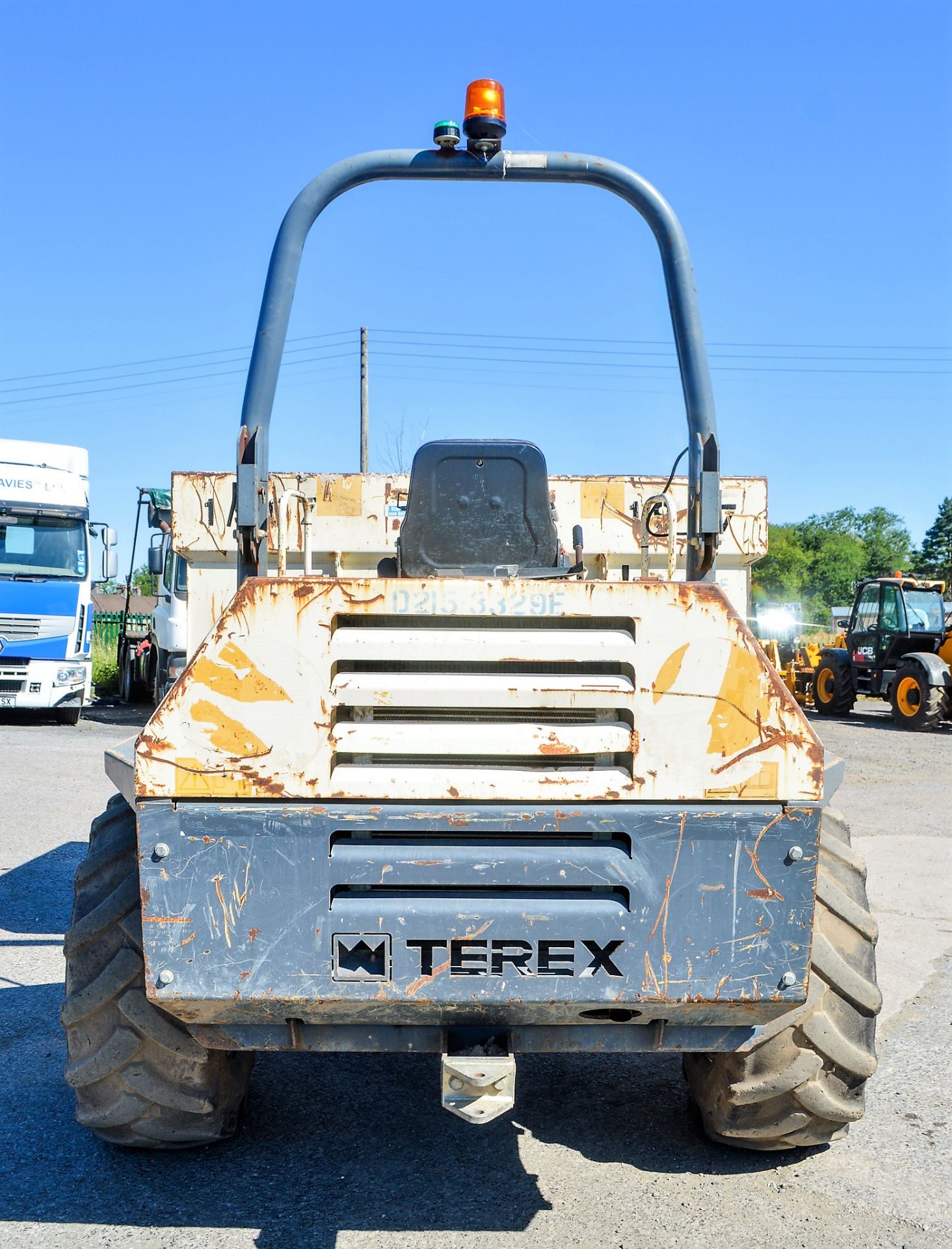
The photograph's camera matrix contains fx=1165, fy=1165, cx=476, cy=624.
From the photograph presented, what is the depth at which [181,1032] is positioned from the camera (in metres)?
3.21

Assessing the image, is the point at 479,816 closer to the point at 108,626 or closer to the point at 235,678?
the point at 235,678

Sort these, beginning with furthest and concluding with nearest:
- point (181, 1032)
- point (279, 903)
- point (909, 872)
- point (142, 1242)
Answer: point (909, 872) < point (181, 1032) < point (142, 1242) < point (279, 903)

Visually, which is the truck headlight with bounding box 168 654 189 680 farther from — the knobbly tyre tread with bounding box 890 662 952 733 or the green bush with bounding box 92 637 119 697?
the knobbly tyre tread with bounding box 890 662 952 733

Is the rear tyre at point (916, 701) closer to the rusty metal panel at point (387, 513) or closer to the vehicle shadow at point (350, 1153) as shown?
the rusty metal panel at point (387, 513)

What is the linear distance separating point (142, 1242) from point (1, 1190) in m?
0.54

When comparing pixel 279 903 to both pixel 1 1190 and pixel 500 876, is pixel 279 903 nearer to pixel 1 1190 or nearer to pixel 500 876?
pixel 500 876

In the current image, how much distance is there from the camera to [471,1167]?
346 centimetres

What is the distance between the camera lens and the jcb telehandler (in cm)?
1744

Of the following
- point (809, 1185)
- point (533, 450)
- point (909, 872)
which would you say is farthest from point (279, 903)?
point (909, 872)

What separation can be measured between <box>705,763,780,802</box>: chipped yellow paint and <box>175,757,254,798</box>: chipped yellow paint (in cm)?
117

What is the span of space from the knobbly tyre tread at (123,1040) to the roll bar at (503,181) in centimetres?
100

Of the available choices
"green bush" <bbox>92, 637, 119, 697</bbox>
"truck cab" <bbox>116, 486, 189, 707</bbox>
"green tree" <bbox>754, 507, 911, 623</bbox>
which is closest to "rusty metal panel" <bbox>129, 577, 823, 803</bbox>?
"truck cab" <bbox>116, 486, 189, 707</bbox>

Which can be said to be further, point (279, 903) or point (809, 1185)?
point (809, 1185)

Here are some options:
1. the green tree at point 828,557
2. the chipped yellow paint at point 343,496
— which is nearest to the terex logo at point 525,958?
the chipped yellow paint at point 343,496
